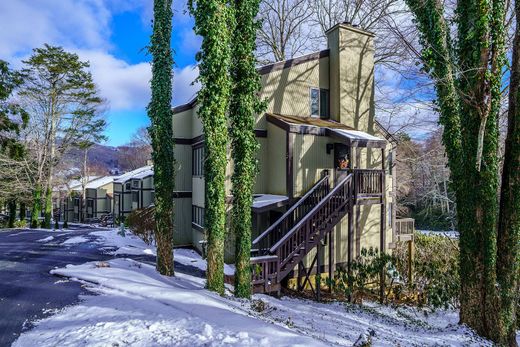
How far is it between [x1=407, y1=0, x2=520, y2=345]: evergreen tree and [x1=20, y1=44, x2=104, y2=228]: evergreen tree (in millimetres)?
24402

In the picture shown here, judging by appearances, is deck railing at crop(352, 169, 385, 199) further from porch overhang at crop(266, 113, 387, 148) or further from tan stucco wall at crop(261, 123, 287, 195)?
tan stucco wall at crop(261, 123, 287, 195)

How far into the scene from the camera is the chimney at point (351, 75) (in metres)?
14.3

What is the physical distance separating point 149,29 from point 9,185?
19904 mm

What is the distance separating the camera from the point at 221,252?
7.73m

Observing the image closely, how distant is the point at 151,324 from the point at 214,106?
493cm

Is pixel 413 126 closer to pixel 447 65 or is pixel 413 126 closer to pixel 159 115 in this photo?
pixel 447 65

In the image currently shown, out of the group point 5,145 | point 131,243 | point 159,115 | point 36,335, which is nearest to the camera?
point 36,335

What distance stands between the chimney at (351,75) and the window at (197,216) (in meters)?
7.74

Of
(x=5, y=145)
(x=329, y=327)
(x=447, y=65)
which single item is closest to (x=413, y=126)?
(x=447, y=65)

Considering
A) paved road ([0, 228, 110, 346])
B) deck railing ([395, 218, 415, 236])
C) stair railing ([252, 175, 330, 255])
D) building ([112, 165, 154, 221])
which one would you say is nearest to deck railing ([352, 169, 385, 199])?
stair railing ([252, 175, 330, 255])

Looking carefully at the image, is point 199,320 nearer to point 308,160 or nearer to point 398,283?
point 308,160

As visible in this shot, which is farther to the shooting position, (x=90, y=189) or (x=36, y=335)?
(x=90, y=189)

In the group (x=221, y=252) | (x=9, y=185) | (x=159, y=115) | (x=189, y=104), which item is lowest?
(x=221, y=252)

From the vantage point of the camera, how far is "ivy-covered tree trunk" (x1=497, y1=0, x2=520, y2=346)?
7.05 m
